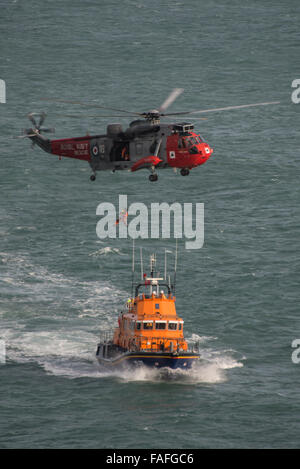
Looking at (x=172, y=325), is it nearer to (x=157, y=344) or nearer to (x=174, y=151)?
(x=157, y=344)

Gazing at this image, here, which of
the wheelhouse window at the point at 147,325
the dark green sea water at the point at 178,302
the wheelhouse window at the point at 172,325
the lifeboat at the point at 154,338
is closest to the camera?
the dark green sea water at the point at 178,302

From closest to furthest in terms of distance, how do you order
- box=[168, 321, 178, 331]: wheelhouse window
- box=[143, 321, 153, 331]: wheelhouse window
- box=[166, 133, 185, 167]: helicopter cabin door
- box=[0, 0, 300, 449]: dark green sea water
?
1. box=[166, 133, 185, 167]: helicopter cabin door
2. box=[0, 0, 300, 449]: dark green sea water
3. box=[143, 321, 153, 331]: wheelhouse window
4. box=[168, 321, 178, 331]: wheelhouse window

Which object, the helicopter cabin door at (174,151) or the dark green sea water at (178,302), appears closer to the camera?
the helicopter cabin door at (174,151)

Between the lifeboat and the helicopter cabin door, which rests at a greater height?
the helicopter cabin door

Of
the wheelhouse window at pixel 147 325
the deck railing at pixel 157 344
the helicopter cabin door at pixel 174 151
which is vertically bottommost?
the deck railing at pixel 157 344

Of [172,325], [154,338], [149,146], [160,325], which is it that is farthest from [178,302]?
[149,146]

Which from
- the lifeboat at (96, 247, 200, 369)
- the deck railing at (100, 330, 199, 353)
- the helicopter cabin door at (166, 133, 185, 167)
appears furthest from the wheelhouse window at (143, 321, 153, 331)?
the helicopter cabin door at (166, 133, 185, 167)

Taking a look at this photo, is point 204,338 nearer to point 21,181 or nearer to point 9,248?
point 9,248

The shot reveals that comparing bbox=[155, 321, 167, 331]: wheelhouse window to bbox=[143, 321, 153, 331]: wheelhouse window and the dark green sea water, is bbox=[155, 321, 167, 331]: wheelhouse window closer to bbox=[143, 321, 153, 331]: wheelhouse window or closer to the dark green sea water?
bbox=[143, 321, 153, 331]: wheelhouse window

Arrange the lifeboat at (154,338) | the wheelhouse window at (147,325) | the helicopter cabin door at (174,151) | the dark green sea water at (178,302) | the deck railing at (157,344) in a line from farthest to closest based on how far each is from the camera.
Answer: the wheelhouse window at (147,325), the deck railing at (157,344), the lifeboat at (154,338), the dark green sea water at (178,302), the helicopter cabin door at (174,151)

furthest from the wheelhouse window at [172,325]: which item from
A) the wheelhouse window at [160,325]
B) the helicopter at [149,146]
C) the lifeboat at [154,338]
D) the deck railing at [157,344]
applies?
the helicopter at [149,146]

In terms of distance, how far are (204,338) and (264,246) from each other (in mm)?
32023

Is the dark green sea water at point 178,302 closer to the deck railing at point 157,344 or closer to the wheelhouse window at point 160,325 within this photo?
the deck railing at point 157,344

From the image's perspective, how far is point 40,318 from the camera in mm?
120625
